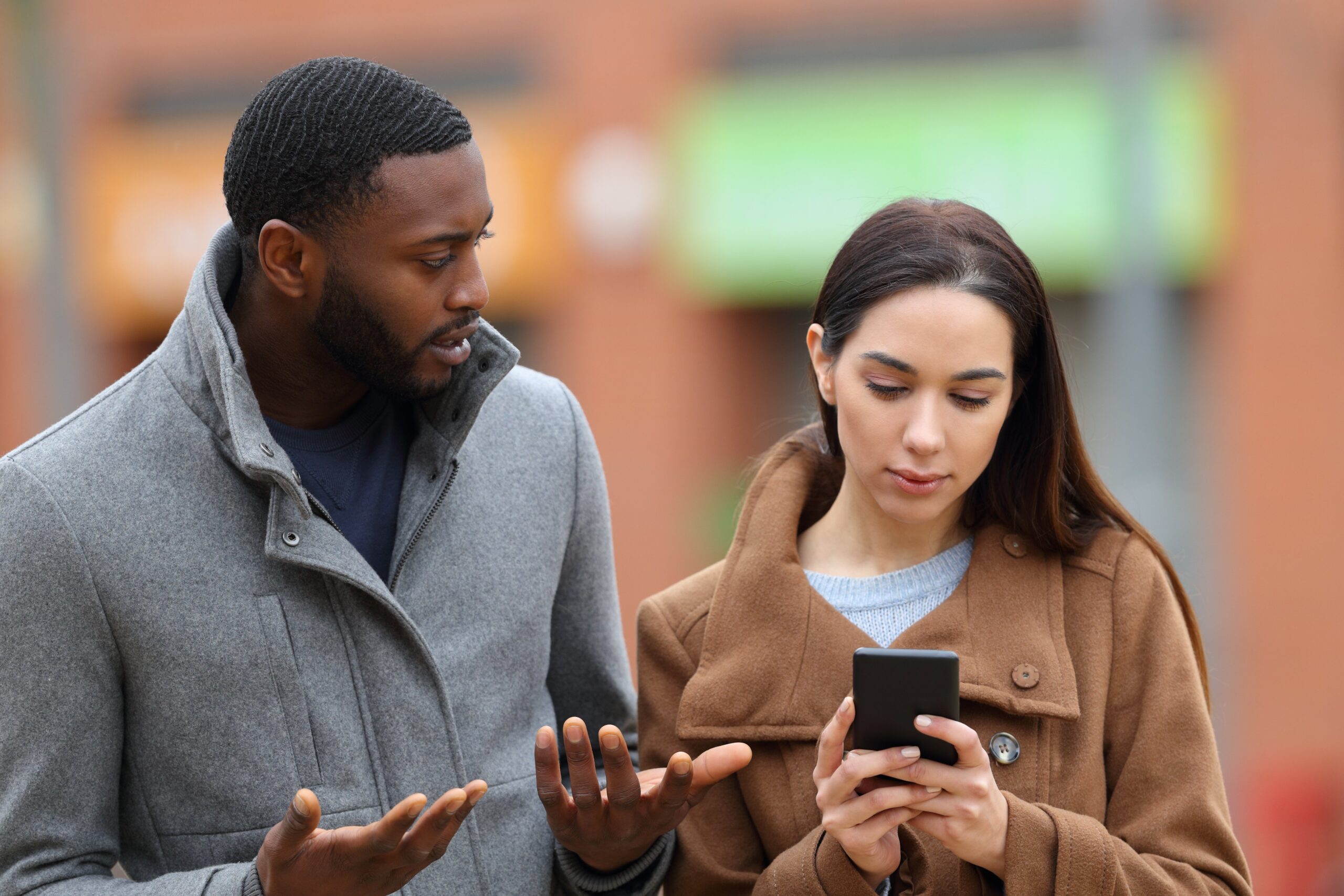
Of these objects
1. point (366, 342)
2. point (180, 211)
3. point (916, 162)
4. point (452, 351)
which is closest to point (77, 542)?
point (366, 342)

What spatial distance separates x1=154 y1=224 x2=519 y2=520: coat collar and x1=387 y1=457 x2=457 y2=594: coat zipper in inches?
1.4

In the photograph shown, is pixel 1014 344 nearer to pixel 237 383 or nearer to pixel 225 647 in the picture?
pixel 237 383

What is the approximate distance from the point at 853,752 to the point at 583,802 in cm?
42

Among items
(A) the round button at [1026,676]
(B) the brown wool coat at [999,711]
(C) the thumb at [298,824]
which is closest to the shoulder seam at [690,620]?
(B) the brown wool coat at [999,711]

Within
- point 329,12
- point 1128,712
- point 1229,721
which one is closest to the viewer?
point 1128,712

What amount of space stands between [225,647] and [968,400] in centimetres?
120

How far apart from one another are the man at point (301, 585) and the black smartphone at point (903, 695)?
236 millimetres

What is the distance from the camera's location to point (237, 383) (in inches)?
97.7

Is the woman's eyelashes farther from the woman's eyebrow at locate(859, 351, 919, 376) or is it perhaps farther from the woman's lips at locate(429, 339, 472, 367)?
the woman's lips at locate(429, 339, 472, 367)

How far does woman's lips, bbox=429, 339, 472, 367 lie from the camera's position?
8.51 ft

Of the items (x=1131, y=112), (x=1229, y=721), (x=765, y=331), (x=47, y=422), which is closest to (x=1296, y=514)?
(x=1229, y=721)

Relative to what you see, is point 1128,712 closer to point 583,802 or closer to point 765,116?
point 583,802

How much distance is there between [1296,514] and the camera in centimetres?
1134

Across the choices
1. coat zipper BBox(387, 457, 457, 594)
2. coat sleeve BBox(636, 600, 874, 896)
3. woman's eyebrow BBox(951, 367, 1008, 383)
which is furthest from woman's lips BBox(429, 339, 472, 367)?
woman's eyebrow BBox(951, 367, 1008, 383)
